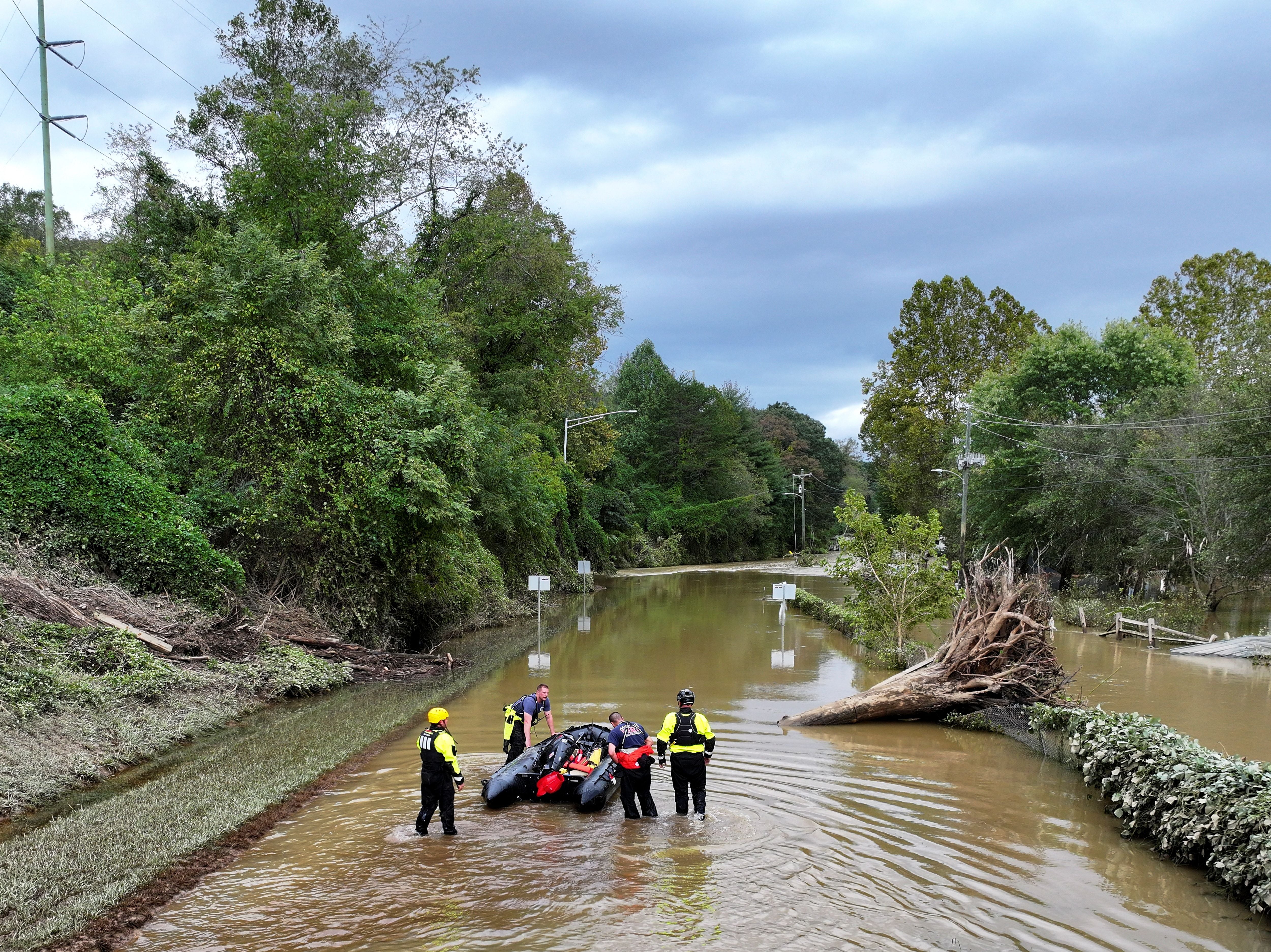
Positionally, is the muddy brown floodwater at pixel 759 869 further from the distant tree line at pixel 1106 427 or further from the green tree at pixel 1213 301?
the green tree at pixel 1213 301

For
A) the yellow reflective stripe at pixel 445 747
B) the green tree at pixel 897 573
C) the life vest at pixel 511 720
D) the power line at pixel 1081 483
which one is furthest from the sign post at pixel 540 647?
the power line at pixel 1081 483

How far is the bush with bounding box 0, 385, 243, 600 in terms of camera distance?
15656 mm

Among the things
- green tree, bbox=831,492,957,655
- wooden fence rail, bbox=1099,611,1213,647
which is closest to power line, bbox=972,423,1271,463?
wooden fence rail, bbox=1099,611,1213,647

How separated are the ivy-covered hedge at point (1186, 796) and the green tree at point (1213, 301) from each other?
135 feet

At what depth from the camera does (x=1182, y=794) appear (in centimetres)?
934

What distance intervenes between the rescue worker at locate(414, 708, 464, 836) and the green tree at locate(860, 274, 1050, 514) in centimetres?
4830

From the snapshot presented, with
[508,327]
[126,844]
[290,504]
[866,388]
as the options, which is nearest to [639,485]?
[866,388]

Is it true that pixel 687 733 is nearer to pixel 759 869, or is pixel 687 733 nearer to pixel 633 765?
pixel 633 765

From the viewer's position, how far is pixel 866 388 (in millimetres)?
59344

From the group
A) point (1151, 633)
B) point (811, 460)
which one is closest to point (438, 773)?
point (1151, 633)

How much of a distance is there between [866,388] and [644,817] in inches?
2059

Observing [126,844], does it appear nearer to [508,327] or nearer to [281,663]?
[281,663]

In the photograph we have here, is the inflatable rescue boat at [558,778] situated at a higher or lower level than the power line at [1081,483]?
lower

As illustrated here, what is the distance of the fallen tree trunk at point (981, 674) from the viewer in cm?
1614
